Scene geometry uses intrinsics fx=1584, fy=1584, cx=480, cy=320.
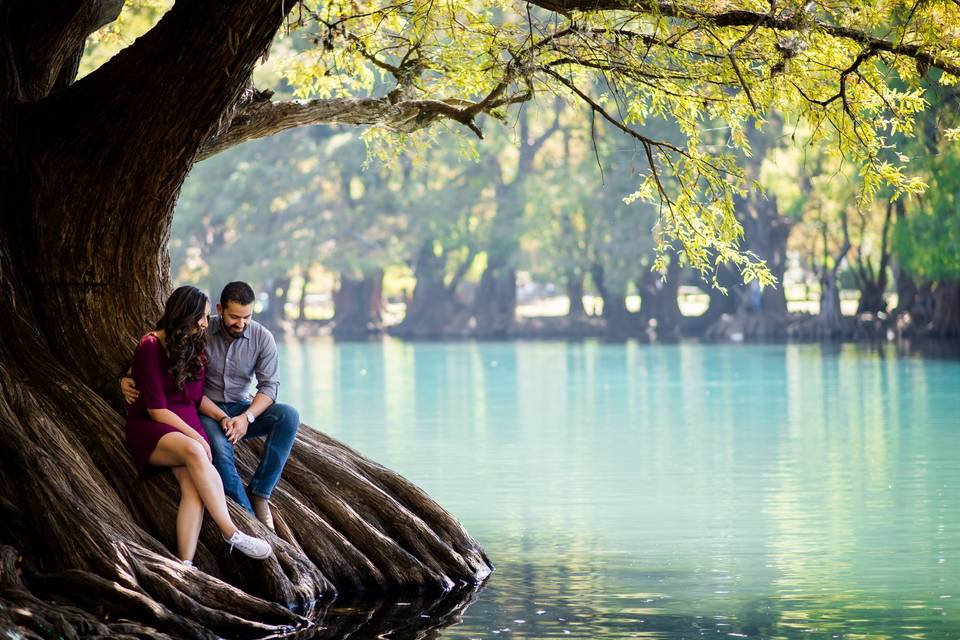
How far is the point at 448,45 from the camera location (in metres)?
11.8

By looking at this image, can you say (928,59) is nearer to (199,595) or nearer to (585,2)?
(585,2)

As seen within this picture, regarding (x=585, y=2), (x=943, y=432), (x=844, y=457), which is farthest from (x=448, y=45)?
(x=943, y=432)

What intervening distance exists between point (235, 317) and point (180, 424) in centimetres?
70

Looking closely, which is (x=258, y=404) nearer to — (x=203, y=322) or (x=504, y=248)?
(x=203, y=322)

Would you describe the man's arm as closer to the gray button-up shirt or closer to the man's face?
the gray button-up shirt

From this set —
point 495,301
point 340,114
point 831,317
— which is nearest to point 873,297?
point 831,317

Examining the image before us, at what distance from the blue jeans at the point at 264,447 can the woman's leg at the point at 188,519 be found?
46 centimetres

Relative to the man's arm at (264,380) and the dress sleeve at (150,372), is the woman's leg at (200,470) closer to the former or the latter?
the dress sleeve at (150,372)

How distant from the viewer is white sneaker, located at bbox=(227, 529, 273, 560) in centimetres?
834

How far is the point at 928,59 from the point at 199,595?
541 centimetres

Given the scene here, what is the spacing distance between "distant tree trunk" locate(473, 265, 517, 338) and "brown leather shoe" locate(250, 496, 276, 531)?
49408 millimetres

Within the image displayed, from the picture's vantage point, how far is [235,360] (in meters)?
8.86

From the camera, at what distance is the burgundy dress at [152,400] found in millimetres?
8328

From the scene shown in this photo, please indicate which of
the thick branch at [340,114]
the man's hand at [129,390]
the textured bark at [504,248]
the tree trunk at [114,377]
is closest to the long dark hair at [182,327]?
the man's hand at [129,390]
